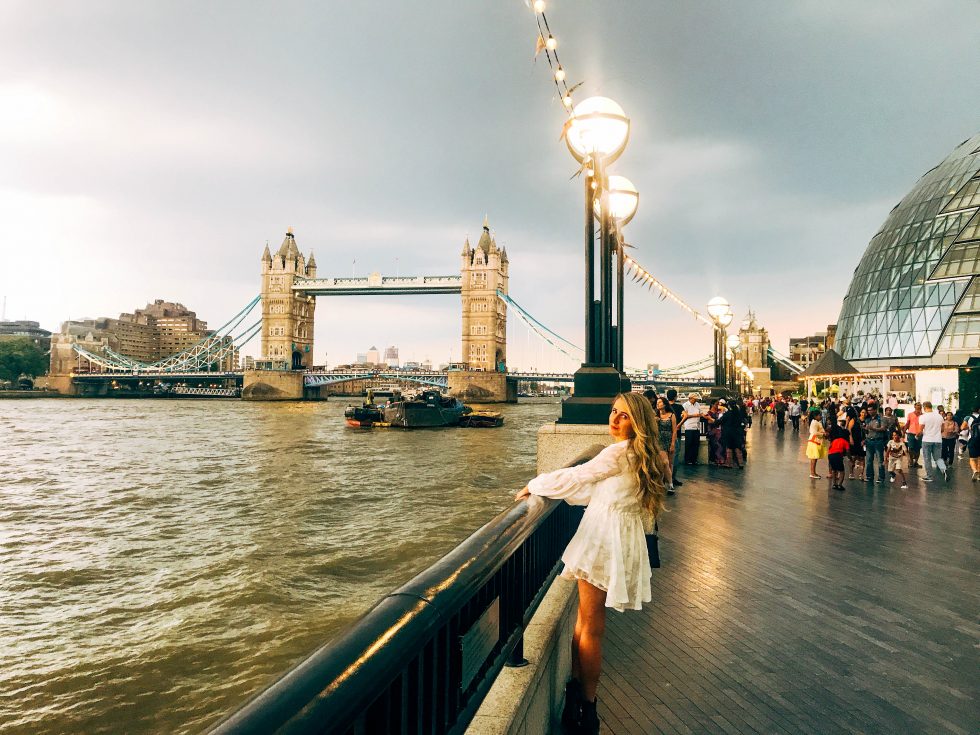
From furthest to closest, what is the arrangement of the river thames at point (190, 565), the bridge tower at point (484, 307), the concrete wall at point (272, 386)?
the bridge tower at point (484, 307) < the concrete wall at point (272, 386) < the river thames at point (190, 565)

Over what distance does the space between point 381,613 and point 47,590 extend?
10.5 m

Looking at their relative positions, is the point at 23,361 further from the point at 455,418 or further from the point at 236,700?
the point at 236,700

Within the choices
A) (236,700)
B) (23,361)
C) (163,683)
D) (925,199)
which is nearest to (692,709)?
(236,700)

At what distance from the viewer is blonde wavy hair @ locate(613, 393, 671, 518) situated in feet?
10.8

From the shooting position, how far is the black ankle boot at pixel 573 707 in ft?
10.7

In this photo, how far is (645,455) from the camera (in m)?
3.27

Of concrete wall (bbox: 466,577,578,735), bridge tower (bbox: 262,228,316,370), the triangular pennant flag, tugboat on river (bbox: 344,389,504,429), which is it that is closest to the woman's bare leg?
concrete wall (bbox: 466,577,578,735)

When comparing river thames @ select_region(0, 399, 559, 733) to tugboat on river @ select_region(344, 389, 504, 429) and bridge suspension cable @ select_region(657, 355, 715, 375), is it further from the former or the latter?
bridge suspension cable @ select_region(657, 355, 715, 375)

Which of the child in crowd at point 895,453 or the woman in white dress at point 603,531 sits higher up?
the woman in white dress at point 603,531

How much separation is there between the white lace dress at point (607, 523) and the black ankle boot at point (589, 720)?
0.57 meters

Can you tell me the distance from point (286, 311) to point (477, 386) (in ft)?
167

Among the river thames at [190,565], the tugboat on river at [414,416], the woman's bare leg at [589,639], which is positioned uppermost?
the woman's bare leg at [589,639]

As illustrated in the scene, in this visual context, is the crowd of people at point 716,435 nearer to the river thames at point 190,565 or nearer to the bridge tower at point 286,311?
the river thames at point 190,565

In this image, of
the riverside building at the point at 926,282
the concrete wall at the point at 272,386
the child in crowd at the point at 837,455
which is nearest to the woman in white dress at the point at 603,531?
the child in crowd at the point at 837,455
